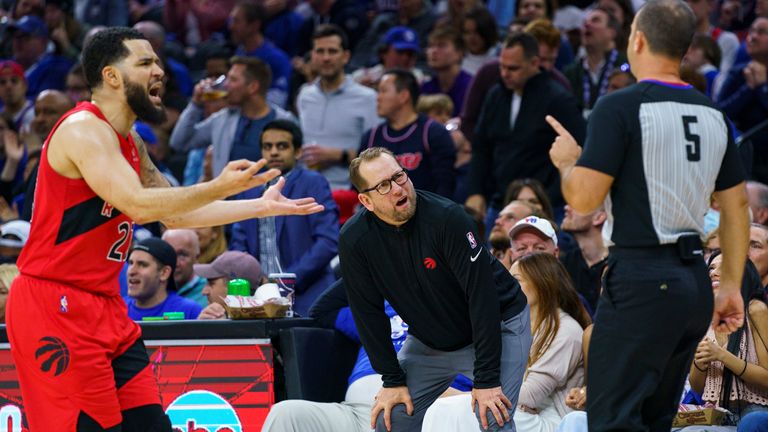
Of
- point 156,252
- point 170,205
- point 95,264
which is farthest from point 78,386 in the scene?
point 156,252

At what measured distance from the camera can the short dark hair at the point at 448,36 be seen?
36.0ft

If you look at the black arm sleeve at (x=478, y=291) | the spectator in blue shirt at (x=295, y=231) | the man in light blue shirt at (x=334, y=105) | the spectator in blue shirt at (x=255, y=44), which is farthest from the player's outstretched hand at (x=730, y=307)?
the spectator in blue shirt at (x=255, y=44)

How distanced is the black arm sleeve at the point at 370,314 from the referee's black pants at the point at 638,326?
149 centimetres

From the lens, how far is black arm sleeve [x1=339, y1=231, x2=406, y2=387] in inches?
213

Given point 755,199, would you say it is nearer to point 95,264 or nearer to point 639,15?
point 639,15

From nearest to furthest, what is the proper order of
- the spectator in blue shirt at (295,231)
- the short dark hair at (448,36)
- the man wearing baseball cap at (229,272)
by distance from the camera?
the man wearing baseball cap at (229,272), the spectator in blue shirt at (295,231), the short dark hair at (448,36)

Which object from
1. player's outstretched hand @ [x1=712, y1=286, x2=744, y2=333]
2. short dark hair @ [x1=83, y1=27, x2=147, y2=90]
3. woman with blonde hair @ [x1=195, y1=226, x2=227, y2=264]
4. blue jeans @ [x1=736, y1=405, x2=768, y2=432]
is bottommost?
woman with blonde hair @ [x1=195, y1=226, x2=227, y2=264]

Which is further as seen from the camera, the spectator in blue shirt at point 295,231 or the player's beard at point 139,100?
the spectator in blue shirt at point 295,231

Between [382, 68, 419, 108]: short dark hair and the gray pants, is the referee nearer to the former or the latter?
the gray pants

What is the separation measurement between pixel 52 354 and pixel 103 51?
1261 millimetres

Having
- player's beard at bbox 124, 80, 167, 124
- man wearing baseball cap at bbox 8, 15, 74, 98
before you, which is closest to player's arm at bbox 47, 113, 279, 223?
player's beard at bbox 124, 80, 167, 124

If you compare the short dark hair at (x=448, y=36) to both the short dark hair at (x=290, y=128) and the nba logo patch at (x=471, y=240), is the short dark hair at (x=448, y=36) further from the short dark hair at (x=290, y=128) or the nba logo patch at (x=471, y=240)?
the nba logo patch at (x=471, y=240)

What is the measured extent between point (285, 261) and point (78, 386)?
12.9 ft

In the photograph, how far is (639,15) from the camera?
4.21 meters
